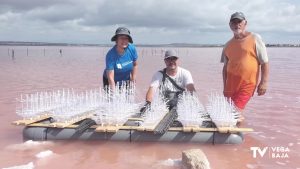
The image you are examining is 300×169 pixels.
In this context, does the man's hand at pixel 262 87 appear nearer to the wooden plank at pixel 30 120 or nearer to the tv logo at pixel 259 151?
the tv logo at pixel 259 151

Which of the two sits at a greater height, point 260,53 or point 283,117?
point 260,53

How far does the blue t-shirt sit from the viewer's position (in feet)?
23.5

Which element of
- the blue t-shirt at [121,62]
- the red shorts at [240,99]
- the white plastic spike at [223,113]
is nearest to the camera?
the white plastic spike at [223,113]

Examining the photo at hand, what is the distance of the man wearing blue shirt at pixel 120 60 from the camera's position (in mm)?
6988

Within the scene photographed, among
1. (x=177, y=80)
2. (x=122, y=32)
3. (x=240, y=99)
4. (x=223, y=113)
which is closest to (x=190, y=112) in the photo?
(x=223, y=113)

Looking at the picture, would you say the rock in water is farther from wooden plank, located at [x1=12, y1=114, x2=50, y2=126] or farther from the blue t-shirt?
wooden plank, located at [x1=12, y1=114, x2=50, y2=126]

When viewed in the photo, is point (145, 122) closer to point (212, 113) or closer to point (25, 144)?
point (212, 113)

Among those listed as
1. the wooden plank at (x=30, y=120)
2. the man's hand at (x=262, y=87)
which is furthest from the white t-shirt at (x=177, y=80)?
the wooden plank at (x=30, y=120)

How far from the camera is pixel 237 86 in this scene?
21.0 feet

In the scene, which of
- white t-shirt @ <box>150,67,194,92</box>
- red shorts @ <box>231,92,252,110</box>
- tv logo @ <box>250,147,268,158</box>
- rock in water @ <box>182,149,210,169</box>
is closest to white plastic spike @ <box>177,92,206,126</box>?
white t-shirt @ <box>150,67,194,92</box>

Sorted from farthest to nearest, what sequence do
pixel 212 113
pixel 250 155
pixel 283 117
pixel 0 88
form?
1. pixel 0 88
2. pixel 283 117
3. pixel 212 113
4. pixel 250 155

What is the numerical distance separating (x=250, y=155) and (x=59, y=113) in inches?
136

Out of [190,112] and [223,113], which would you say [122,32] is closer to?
[190,112]

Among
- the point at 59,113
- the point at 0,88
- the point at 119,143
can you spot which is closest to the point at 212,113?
the point at 119,143
